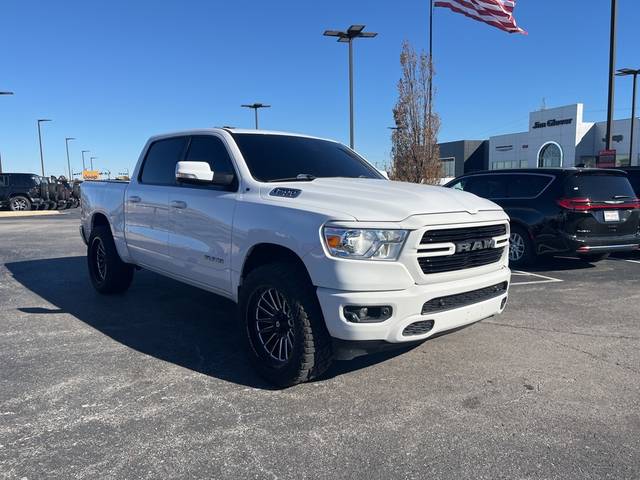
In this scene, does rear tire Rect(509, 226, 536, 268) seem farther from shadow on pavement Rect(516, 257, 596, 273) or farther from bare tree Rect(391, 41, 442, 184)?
bare tree Rect(391, 41, 442, 184)

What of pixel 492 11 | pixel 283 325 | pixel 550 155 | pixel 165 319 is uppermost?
pixel 492 11

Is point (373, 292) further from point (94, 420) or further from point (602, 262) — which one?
point (602, 262)

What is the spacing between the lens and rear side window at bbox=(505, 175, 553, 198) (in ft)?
27.1

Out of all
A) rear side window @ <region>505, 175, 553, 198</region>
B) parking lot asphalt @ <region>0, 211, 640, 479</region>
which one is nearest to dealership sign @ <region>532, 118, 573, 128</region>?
rear side window @ <region>505, 175, 553, 198</region>

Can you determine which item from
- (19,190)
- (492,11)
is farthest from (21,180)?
(492,11)

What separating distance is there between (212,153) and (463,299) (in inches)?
103

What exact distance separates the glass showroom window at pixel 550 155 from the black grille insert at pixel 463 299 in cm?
5057

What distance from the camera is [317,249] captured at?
3328mm

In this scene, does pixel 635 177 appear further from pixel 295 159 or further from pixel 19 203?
pixel 19 203

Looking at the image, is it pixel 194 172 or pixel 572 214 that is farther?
pixel 572 214

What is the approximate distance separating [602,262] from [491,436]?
738cm

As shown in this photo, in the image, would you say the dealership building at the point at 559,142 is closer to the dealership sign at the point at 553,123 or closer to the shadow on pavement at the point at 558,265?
the dealership sign at the point at 553,123

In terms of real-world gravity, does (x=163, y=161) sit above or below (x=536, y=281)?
above

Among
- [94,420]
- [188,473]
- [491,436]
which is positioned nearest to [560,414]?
[491,436]
